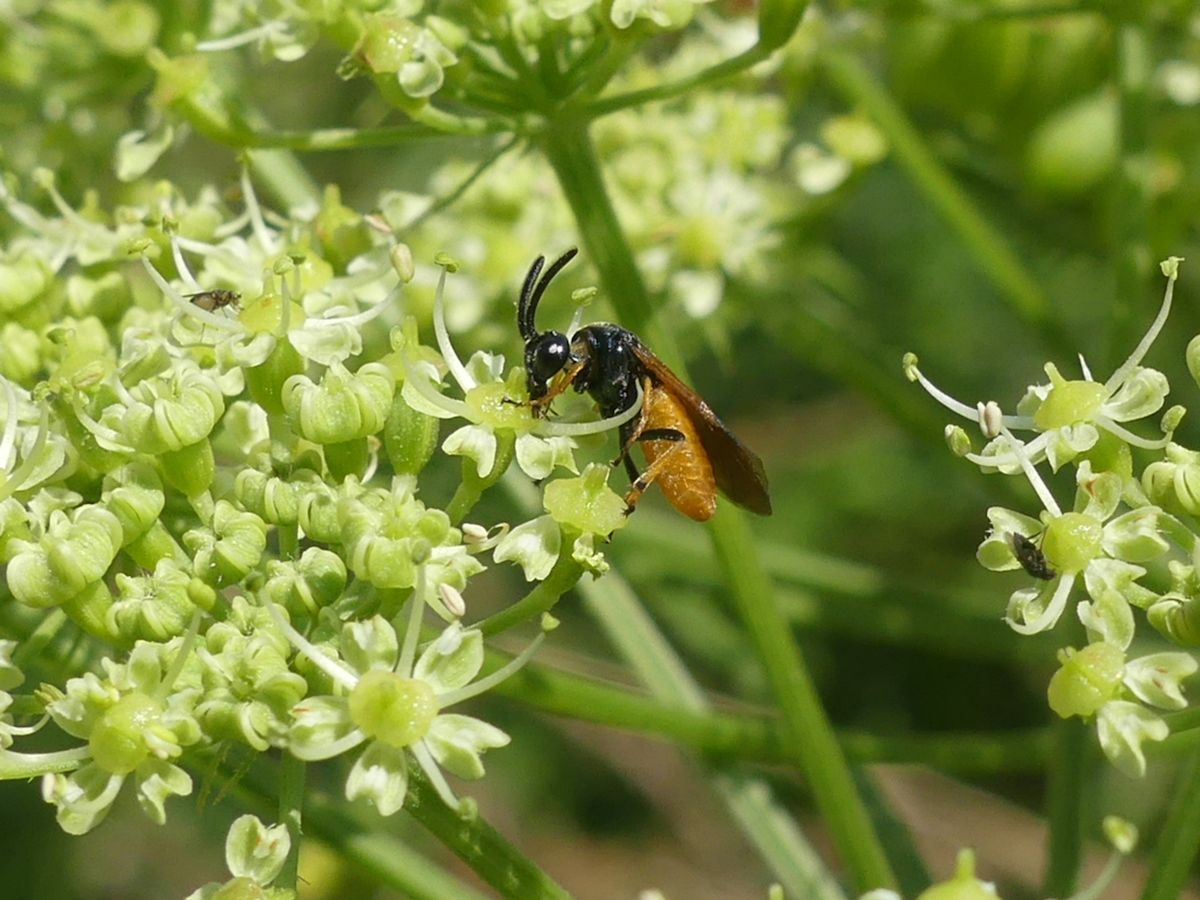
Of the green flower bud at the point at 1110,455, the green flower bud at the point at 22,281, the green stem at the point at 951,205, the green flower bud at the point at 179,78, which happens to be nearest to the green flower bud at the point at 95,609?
the green flower bud at the point at 22,281

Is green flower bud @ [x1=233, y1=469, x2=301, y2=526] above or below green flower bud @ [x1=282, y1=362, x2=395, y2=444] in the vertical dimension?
below

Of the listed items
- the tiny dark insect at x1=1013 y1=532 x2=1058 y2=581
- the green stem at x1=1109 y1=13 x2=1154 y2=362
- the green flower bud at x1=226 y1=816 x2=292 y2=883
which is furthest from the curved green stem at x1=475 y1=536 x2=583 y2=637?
the green stem at x1=1109 y1=13 x2=1154 y2=362

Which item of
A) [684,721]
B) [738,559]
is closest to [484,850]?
[738,559]

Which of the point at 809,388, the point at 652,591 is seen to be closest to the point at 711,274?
the point at 652,591

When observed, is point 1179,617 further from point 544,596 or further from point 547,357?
point 547,357

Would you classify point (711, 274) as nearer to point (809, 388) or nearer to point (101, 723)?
point (809, 388)

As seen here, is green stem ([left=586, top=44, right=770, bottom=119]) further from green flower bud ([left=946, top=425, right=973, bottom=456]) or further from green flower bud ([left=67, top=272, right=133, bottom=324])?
green flower bud ([left=67, top=272, right=133, bottom=324])
